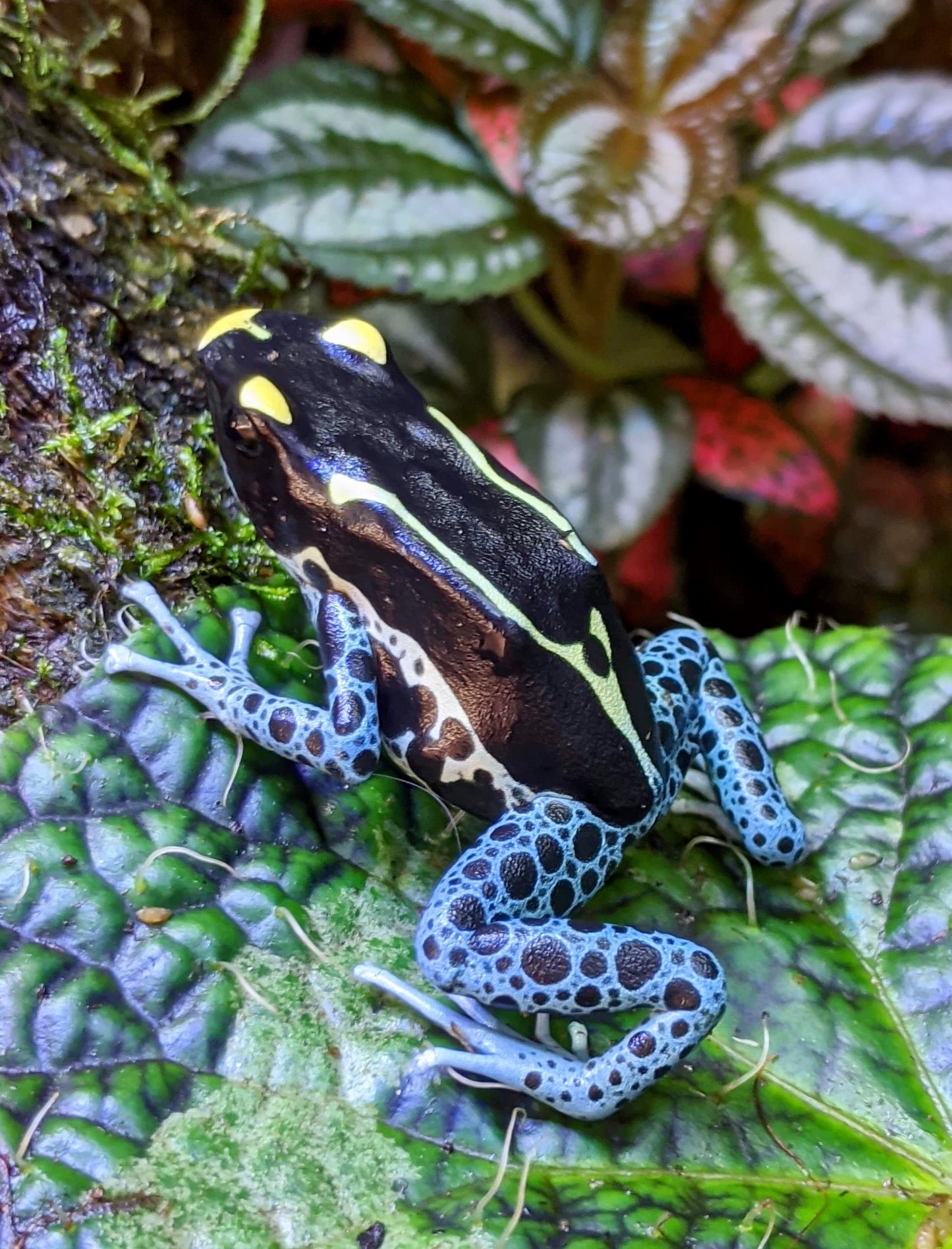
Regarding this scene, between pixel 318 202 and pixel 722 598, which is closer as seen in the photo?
pixel 318 202

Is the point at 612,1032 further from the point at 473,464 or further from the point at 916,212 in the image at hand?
the point at 916,212

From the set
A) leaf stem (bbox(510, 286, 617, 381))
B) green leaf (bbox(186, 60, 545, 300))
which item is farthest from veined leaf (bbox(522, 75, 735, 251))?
leaf stem (bbox(510, 286, 617, 381))

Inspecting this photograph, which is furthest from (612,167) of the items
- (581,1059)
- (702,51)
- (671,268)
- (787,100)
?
(581,1059)

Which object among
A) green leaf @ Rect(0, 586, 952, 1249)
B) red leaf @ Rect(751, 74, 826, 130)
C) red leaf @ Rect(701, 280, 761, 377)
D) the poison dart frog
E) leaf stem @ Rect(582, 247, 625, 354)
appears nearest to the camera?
green leaf @ Rect(0, 586, 952, 1249)

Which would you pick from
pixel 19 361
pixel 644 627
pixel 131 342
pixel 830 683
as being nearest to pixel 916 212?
pixel 830 683

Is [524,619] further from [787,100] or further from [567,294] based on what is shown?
[787,100]

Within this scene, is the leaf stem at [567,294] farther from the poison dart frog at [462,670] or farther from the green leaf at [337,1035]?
the green leaf at [337,1035]

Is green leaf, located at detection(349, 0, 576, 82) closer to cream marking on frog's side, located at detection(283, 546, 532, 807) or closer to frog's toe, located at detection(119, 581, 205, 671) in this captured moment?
cream marking on frog's side, located at detection(283, 546, 532, 807)
